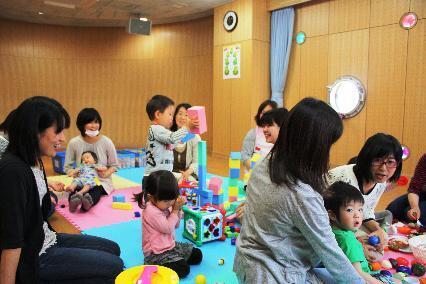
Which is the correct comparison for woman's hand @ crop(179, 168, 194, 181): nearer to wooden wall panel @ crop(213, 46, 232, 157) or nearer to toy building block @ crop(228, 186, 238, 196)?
toy building block @ crop(228, 186, 238, 196)

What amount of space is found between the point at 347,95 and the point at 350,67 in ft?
1.38

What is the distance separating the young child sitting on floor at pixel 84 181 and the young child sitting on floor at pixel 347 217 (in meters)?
2.53

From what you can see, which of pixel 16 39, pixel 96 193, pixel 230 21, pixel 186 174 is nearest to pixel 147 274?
pixel 186 174

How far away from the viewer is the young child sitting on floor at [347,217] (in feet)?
5.63

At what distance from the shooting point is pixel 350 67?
5496mm

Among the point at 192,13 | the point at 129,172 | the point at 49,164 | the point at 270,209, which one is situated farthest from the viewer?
the point at 192,13

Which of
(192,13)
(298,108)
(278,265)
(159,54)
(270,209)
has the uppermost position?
(192,13)

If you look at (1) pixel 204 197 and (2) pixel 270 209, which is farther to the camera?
(1) pixel 204 197

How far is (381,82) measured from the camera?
5.16m

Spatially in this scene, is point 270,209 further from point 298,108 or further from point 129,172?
point 129,172

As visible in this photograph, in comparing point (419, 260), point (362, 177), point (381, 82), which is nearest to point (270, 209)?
point (362, 177)

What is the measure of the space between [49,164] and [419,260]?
19.7 ft

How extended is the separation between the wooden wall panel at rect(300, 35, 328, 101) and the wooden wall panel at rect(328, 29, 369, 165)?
0.12 meters

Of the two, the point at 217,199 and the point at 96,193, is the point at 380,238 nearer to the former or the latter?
the point at 217,199
